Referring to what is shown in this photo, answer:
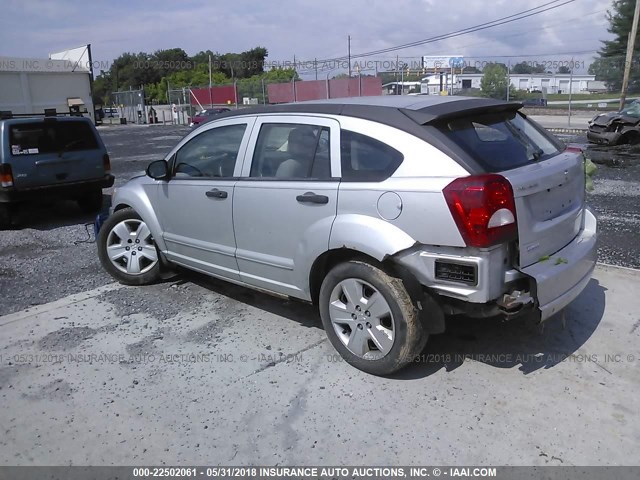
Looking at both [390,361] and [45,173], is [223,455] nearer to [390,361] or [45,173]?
[390,361]

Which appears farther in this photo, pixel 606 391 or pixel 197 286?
pixel 197 286

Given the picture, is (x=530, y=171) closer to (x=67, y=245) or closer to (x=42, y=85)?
(x=67, y=245)

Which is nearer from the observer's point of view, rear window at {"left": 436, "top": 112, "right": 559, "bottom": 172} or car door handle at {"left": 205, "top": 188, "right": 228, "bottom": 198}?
rear window at {"left": 436, "top": 112, "right": 559, "bottom": 172}

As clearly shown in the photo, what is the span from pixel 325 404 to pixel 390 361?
49 centimetres

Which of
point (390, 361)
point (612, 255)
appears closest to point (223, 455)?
point (390, 361)

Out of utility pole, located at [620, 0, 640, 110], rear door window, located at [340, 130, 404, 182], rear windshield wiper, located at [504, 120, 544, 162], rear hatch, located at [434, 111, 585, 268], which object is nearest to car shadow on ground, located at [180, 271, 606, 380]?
rear hatch, located at [434, 111, 585, 268]

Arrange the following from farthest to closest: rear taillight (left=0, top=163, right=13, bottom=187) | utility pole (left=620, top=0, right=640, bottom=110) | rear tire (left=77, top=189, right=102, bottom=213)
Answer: utility pole (left=620, top=0, right=640, bottom=110) < rear tire (left=77, top=189, right=102, bottom=213) < rear taillight (left=0, top=163, right=13, bottom=187)

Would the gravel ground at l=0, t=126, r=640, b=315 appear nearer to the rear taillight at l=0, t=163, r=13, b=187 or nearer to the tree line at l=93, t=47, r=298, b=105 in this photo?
the rear taillight at l=0, t=163, r=13, b=187

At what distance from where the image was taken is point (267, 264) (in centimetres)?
412

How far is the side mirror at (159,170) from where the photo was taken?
16.1 feet

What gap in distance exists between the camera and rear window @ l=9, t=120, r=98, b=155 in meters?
7.94

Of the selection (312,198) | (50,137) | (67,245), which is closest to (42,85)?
(50,137)

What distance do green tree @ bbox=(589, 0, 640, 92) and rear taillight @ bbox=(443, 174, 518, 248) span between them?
27.6 metres

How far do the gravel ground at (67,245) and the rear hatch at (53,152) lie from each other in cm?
76
